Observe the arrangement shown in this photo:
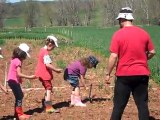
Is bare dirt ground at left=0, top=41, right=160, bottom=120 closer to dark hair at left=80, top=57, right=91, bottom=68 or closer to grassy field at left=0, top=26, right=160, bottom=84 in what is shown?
dark hair at left=80, top=57, right=91, bottom=68

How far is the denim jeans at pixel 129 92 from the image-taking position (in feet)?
18.4

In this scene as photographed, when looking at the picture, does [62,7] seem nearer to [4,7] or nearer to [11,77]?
[4,7]

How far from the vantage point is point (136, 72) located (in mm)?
5555

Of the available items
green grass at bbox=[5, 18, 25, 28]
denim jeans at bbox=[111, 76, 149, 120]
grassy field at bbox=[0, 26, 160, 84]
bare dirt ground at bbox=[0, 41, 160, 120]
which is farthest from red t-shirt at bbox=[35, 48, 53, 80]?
green grass at bbox=[5, 18, 25, 28]

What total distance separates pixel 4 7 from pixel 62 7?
83.4 ft

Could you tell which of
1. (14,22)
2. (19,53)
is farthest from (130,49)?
Answer: (14,22)

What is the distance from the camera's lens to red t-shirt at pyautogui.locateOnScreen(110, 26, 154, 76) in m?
5.55

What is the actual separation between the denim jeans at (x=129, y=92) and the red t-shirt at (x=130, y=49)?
0.09m

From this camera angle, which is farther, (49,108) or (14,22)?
(14,22)

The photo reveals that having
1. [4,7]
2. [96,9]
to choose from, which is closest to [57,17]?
[96,9]

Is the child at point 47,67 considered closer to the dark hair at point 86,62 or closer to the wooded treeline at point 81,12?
the dark hair at point 86,62

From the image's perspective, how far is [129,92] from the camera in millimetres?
5652

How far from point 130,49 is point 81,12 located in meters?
116

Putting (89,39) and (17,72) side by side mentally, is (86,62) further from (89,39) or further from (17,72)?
(89,39)
